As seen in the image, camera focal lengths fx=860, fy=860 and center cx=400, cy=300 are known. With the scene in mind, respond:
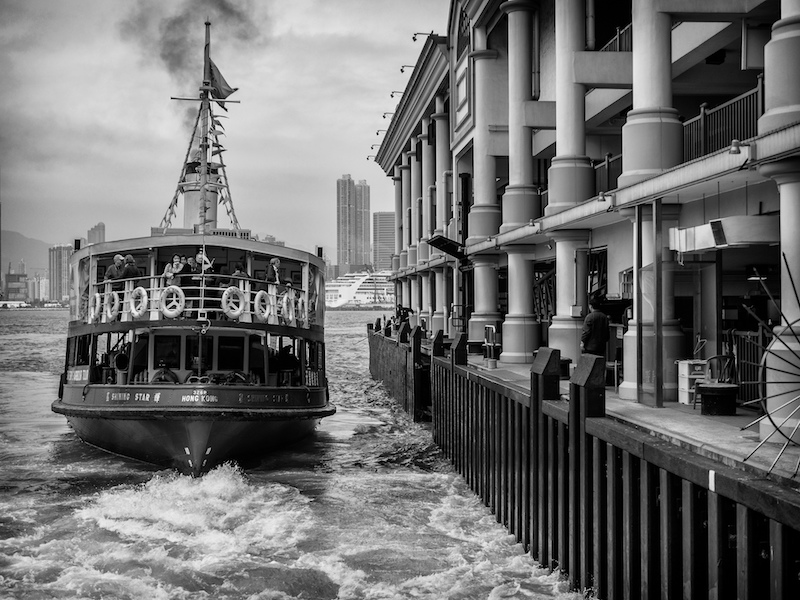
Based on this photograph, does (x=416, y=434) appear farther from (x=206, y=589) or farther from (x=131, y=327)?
(x=206, y=589)

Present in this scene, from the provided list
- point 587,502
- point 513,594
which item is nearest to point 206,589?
point 513,594

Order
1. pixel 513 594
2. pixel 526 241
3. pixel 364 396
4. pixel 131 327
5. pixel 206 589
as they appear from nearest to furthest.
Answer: pixel 513 594 → pixel 206 589 → pixel 131 327 → pixel 526 241 → pixel 364 396

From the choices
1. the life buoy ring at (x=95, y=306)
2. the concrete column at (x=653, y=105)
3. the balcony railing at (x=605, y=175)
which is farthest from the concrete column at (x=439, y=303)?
the concrete column at (x=653, y=105)

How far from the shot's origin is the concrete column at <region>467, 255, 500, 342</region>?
96.4 ft

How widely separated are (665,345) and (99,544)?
31.3ft

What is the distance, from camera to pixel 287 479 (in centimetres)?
1861

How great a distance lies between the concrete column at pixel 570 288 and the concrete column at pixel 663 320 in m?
4.99

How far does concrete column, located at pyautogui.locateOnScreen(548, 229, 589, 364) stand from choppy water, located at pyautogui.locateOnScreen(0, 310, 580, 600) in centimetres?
394

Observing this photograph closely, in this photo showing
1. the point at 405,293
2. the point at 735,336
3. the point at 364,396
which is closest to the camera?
the point at 735,336

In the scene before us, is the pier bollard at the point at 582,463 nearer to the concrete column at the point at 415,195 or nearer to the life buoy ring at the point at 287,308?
the life buoy ring at the point at 287,308

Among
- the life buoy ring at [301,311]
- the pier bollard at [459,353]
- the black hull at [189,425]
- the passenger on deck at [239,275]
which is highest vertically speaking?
the passenger on deck at [239,275]

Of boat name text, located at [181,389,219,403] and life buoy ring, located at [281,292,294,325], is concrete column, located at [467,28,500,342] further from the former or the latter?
boat name text, located at [181,389,219,403]

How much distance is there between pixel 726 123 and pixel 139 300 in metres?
11.9

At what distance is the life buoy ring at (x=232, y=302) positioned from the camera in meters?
17.6
